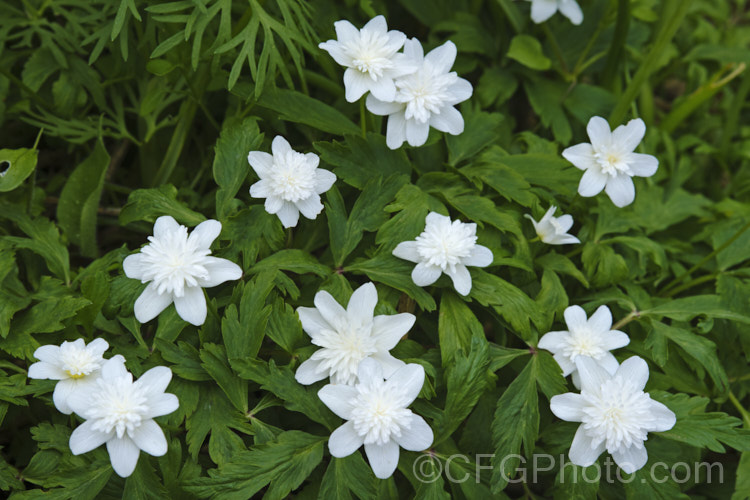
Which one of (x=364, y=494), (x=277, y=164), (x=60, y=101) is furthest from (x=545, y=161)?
(x=60, y=101)

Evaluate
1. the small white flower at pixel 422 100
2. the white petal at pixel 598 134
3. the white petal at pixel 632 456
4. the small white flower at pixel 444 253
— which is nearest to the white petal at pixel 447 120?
the small white flower at pixel 422 100

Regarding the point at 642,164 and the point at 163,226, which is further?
the point at 642,164

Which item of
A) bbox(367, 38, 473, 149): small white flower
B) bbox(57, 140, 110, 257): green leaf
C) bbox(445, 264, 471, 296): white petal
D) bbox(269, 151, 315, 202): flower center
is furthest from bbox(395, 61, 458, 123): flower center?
bbox(57, 140, 110, 257): green leaf

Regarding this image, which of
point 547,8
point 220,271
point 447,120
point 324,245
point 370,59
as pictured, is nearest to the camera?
point 220,271

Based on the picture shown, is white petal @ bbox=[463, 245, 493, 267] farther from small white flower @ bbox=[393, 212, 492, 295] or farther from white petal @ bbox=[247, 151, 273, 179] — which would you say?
white petal @ bbox=[247, 151, 273, 179]

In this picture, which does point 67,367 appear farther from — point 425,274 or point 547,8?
point 547,8

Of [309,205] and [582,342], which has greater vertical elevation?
[309,205]

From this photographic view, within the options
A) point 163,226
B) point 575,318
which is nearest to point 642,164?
point 575,318

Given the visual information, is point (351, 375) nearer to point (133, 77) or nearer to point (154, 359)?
point (154, 359)

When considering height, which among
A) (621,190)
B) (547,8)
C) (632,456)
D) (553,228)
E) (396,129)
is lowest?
(632,456)
